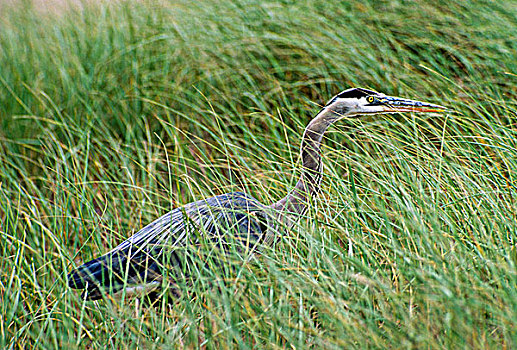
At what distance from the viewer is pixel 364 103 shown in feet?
8.14

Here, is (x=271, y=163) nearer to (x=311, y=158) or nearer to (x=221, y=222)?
(x=311, y=158)

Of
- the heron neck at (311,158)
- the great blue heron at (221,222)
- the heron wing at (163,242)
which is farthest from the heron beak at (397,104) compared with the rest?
the heron wing at (163,242)

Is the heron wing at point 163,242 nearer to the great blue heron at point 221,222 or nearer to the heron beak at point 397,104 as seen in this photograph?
the great blue heron at point 221,222

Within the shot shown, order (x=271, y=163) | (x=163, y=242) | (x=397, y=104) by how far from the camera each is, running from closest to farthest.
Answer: (x=163, y=242) → (x=397, y=104) → (x=271, y=163)

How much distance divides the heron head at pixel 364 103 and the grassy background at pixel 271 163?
81 mm

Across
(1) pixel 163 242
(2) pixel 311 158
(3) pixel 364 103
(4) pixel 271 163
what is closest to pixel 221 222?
(1) pixel 163 242

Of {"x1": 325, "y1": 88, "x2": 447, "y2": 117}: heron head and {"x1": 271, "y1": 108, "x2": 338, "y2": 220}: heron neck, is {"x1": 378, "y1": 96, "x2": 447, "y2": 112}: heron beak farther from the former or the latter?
{"x1": 271, "y1": 108, "x2": 338, "y2": 220}: heron neck

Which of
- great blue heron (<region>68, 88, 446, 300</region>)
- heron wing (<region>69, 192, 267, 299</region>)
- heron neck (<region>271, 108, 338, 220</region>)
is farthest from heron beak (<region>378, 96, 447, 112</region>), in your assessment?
heron wing (<region>69, 192, 267, 299</region>)

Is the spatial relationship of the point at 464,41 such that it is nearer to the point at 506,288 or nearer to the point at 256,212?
the point at 256,212

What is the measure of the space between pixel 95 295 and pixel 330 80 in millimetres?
1531

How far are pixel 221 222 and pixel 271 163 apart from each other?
54 centimetres

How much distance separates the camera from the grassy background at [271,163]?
1834 millimetres

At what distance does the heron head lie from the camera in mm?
2451

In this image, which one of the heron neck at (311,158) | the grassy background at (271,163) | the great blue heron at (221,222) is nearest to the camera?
the grassy background at (271,163)
